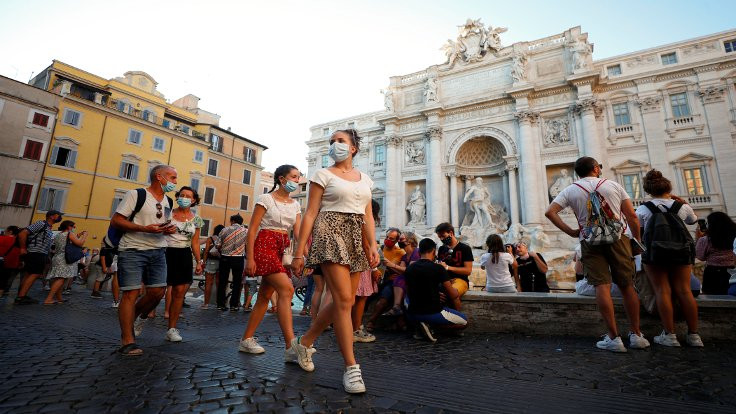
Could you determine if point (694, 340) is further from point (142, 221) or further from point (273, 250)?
point (142, 221)

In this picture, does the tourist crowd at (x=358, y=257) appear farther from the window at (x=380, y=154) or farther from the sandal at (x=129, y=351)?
the window at (x=380, y=154)

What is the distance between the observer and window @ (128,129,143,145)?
2431cm

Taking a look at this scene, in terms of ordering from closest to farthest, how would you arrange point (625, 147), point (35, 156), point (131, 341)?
point (131, 341), point (625, 147), point (35, 156)

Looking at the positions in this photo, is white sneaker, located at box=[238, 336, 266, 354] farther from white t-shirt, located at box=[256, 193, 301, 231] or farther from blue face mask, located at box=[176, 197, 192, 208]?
blue face mask, located at box=[176, 197, 192, 208]

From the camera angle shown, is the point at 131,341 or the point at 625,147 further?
the point at 625,147

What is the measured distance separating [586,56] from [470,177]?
911 cm

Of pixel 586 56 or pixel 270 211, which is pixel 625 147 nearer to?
pixel 586 56

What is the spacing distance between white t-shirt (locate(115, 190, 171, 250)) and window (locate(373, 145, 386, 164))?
71.4 feet

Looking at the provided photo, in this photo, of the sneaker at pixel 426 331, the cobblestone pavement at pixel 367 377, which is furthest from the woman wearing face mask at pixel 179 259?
the sneaker at pixel 426 331

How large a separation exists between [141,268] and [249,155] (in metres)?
30.6

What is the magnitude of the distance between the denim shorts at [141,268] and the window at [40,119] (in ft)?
83.9

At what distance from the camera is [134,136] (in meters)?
24.5

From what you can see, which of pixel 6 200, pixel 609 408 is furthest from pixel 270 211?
pixel 6 200

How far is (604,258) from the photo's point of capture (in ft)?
12.0
